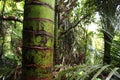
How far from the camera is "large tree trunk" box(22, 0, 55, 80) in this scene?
1.35 m

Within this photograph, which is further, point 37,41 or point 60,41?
point 60,41

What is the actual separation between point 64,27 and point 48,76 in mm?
3579

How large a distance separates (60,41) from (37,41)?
345cm

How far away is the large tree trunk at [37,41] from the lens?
1.35 metres

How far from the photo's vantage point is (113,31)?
107 inches

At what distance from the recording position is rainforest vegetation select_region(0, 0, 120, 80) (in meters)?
1.38

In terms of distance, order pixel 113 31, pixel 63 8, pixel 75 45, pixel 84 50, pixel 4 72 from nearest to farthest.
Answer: pixel 113 31, pixel 4 72, pixel 63 8, pixel 75 45, pixel 84 50

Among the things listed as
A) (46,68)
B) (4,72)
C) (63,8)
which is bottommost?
(4,72)

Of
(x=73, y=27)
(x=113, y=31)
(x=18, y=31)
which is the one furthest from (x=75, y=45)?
(x=113, y=31)

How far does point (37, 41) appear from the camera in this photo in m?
1.37

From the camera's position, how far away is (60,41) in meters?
4.82

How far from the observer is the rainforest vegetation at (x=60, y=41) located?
1.38 m

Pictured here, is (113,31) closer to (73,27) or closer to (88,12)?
(73,27)

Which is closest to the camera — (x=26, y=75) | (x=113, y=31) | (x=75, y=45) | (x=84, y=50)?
(x=26, y=75)
